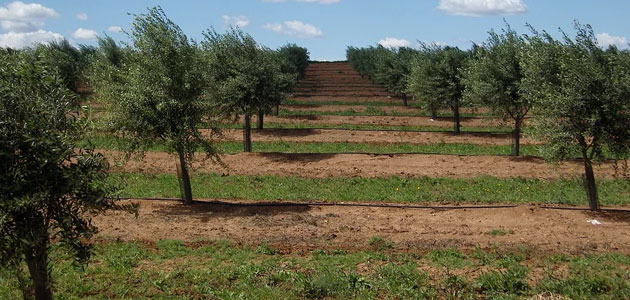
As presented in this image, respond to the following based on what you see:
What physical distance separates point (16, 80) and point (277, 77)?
20071 millimetres

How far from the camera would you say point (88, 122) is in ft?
25.4

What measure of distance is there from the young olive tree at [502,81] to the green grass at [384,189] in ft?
18.3

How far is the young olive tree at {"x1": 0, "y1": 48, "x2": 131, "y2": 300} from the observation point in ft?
22.6

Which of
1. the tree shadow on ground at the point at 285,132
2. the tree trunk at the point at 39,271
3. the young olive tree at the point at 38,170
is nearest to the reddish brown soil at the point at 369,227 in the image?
the tree trunk at the point at 39,271

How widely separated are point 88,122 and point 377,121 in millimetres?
30910

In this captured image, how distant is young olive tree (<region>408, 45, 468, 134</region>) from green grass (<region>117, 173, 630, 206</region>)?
12.0 meters

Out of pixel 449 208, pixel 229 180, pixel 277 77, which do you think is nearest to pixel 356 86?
pixel 277 77

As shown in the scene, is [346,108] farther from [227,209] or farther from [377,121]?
[227,209]

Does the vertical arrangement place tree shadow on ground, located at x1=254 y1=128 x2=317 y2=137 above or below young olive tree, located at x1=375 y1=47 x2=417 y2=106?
below

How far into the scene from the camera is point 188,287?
1008cm

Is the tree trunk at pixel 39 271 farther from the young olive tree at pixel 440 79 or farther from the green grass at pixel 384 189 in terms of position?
the young olive tree at pixel 440 79

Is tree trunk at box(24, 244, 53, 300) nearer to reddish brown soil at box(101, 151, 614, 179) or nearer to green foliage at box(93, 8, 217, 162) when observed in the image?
green foliage at box(93, 8, 217, 162)

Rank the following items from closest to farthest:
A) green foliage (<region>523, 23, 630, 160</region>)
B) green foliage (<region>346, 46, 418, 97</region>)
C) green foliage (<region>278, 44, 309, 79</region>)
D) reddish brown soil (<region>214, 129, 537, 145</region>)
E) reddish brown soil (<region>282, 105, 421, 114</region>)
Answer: green foliage (<region>523, 23, 630, 160</region>) < reddish brown soil (<region>214, 129, 537, 145</region>) < reddish brown soil (<region>282, 105, 421, 114</region>) < green foliage (<region>346, 46, 418, 97</region>) < green foliage (<region>278, 44, 309, 79</region>)

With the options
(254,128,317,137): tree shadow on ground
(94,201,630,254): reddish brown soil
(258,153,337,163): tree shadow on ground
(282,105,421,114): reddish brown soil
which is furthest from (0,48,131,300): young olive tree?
(282,105,421,114): reddish brown soil
